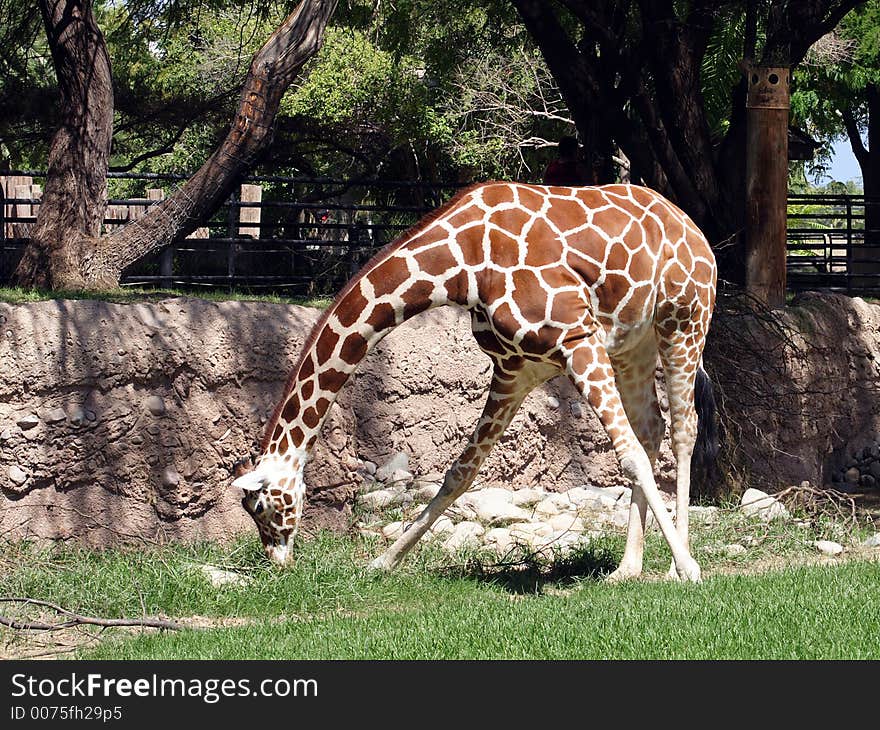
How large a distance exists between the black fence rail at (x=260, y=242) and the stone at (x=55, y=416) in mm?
3434

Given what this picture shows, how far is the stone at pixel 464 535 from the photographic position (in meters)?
8.27

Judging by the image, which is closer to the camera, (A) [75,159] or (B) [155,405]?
(B) [155,405]

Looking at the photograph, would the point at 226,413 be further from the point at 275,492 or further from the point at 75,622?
the point at 75,622

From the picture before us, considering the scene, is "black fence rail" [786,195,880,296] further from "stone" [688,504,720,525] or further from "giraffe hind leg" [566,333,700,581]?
"giraffe hind leg" [566,333,700,581]

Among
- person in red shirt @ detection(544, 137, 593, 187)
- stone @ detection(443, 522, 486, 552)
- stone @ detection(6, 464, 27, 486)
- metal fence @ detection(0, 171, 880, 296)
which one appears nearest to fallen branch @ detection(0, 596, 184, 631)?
stone @ detection(6, 464, 27, 486)

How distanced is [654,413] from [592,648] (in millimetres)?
2915

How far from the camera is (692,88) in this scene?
39.7 ft

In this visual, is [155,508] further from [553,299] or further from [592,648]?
[592,648]

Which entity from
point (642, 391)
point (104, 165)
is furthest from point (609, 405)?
point (104, 165)

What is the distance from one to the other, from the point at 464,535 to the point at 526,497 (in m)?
1.34

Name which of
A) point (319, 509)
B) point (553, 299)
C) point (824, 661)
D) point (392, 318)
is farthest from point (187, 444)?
point (824, 661)

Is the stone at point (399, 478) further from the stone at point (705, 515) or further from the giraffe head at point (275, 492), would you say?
the giraffe head at point (275, 492)

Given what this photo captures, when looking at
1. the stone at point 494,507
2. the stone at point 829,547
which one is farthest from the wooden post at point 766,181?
the stone at point 494,507

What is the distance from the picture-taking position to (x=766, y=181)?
36.4ft
